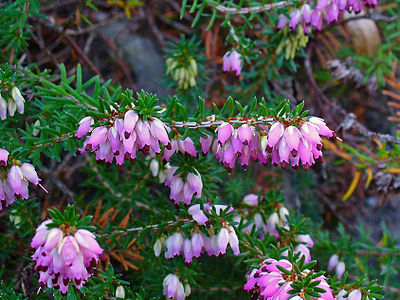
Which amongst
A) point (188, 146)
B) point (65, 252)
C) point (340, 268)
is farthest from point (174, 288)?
point (340, 268)

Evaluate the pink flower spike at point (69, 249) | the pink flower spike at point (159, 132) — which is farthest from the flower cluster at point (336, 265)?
the pink flower spike at point (69, 249)

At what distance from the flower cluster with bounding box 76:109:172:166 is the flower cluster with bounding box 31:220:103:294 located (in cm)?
36

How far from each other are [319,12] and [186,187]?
1354 mm

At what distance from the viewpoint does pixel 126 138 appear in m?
1.87

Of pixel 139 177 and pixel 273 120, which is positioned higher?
pixel 273 120

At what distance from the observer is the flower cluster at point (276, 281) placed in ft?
6.27

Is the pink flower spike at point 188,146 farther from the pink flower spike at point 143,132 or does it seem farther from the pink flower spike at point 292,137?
the pink flower spike at point 292,137

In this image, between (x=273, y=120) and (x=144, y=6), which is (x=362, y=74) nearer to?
(x=144, y=6)

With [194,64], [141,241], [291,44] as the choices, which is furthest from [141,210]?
[291,44]

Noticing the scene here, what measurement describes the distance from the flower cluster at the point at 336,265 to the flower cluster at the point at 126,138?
162 cm

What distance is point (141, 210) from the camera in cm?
310

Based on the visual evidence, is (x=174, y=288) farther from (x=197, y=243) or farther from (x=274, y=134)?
(x=274, y=134)

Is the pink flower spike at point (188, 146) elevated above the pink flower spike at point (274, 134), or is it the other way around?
the pink flower spike at point (274, 134)

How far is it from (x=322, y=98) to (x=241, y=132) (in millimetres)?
2250
